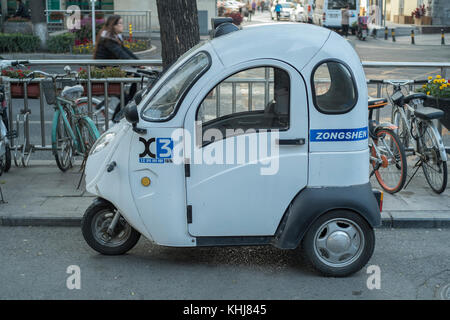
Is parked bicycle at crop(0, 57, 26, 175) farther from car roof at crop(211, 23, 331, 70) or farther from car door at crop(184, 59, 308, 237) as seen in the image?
car roof at crop(211, 23, 331, 70)

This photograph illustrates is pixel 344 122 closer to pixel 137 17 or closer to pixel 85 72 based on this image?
pixel 85 72

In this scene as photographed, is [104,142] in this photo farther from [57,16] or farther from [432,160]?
[57,16]

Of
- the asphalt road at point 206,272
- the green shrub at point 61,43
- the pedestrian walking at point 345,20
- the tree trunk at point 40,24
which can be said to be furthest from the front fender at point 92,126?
the pedestrian walking at point 345,20

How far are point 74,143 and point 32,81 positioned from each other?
1.16m

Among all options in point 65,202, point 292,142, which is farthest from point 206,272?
point 65,202

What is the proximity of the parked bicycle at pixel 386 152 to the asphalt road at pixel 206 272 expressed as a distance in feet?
3.75

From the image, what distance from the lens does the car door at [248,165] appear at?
496 centimetres

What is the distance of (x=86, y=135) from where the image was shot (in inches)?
311

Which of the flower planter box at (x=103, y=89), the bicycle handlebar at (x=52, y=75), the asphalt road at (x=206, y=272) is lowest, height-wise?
the asphalt road at (x=206, y=272)

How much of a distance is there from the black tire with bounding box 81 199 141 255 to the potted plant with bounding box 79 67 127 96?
10.7 ft

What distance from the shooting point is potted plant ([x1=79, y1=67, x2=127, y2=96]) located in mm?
8469

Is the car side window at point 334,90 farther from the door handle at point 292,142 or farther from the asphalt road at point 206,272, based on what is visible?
the asphalt road at point 206,272

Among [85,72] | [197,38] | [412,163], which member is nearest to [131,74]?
[85,72]

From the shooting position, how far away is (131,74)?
8.57 meters
